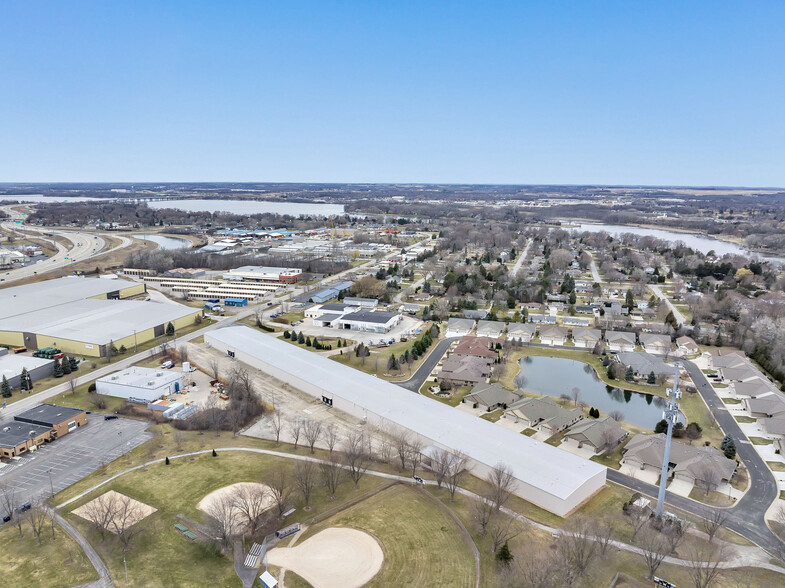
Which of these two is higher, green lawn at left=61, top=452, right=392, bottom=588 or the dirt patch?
green lawn at left=61, top=452, right=392, bottom=588

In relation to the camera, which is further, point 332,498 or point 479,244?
point 479,244

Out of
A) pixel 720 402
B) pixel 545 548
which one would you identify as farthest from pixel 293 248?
pixel 545 548

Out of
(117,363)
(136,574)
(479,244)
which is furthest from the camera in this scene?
(479,244)

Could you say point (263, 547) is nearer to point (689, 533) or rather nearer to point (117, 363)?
point (689, 533)

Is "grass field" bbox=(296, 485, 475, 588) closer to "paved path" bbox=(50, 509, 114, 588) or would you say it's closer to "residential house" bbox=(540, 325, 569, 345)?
"paved path" bbox=(50, 509, 114, 588)

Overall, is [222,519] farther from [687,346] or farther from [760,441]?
[687,346]

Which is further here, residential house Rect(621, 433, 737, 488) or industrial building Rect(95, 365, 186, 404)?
industrial building Rect(95, 365, 186, 404)

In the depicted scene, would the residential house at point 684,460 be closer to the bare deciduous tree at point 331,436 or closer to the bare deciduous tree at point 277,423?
the bare deciduous tree at point 331,436

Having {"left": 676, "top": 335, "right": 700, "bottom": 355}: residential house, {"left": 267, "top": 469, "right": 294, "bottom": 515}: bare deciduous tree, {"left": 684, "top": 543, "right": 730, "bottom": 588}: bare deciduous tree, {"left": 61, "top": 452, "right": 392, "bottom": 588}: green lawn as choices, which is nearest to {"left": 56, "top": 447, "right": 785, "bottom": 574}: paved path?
{"left": 684, "top": 543, "right": 730, "bottom": 588}: bare deciduous tree
